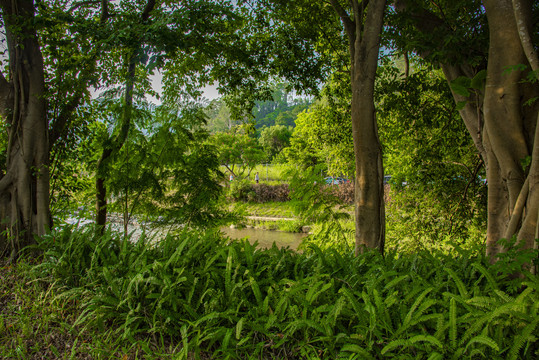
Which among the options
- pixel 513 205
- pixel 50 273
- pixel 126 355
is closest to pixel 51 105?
pixel 50 273

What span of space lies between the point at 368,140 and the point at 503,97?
4.09 ft

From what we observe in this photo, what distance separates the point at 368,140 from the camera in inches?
141

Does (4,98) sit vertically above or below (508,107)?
above

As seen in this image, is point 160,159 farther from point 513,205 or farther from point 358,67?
point 513,205

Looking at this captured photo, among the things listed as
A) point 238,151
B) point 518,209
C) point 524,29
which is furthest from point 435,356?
point 238,151

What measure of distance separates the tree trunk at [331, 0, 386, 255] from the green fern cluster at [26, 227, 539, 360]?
761 millimetres

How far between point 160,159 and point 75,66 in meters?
1.28

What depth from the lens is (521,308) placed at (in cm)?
177

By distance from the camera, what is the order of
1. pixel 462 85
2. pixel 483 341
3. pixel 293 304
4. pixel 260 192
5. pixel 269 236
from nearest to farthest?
pixel 483 341 → pixel 293 304 → pixel 462 85 → pixel 269 236 → pixel 260 192

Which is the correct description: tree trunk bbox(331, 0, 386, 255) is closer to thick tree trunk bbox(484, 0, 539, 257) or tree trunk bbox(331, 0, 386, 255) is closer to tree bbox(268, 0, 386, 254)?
tree bbox(268, 0, 386, 254)

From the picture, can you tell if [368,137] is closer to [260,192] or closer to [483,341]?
[483,341]

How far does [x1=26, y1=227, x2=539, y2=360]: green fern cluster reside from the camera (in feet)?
5.65

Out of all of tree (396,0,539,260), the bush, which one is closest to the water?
the bush

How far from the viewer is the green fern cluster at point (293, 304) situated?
1.72 meters
